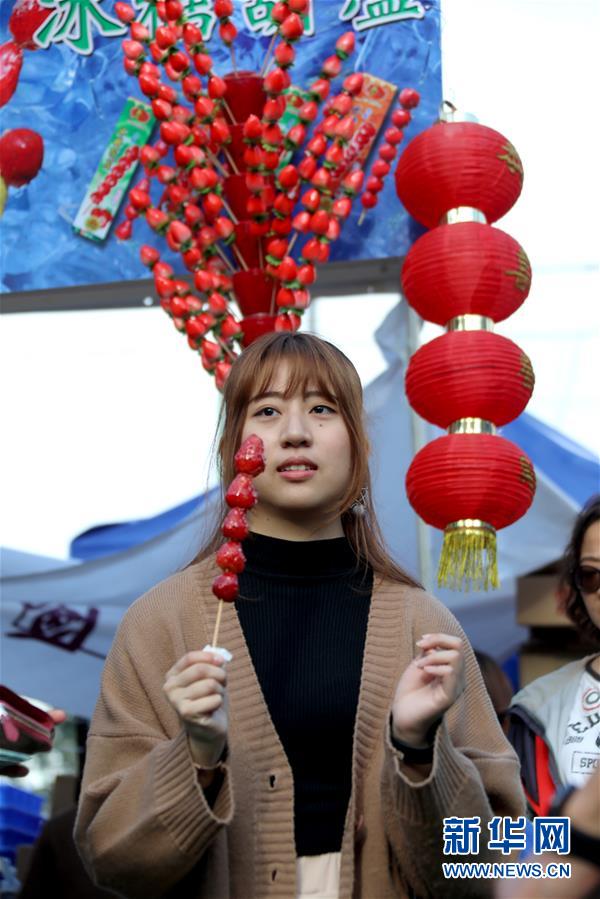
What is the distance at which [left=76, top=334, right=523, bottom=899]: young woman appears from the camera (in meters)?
1.68

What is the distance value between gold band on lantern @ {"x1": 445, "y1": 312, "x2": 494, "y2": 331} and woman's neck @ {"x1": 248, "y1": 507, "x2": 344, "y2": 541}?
1.47 meters

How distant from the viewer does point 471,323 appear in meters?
3.38

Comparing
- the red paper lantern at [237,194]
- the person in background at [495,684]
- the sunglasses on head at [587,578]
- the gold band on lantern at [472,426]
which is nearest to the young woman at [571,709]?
the sunglasses on head at [587,578]

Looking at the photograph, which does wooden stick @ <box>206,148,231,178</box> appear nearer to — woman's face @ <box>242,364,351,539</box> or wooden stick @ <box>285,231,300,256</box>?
wooden stick @ <box>285,231,300,256</box>

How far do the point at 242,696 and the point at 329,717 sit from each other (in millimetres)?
133

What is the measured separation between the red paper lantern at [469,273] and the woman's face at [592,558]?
0.76 metres

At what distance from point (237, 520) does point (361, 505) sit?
41cm

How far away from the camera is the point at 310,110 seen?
11.9ft

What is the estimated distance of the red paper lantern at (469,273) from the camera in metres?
3.38

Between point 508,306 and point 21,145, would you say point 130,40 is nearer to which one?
point 21,145

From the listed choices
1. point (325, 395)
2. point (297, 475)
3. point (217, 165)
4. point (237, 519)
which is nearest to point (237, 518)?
point (237, 519)

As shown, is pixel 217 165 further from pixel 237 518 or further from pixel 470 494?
pixel 237 518

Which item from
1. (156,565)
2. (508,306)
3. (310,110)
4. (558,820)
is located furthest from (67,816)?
(558,820)

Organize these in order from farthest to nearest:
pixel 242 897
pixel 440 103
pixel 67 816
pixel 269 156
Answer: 1. pixel 440 103
2. pixel 269 156
3. pixel 67 816
4. pixel 242 897
